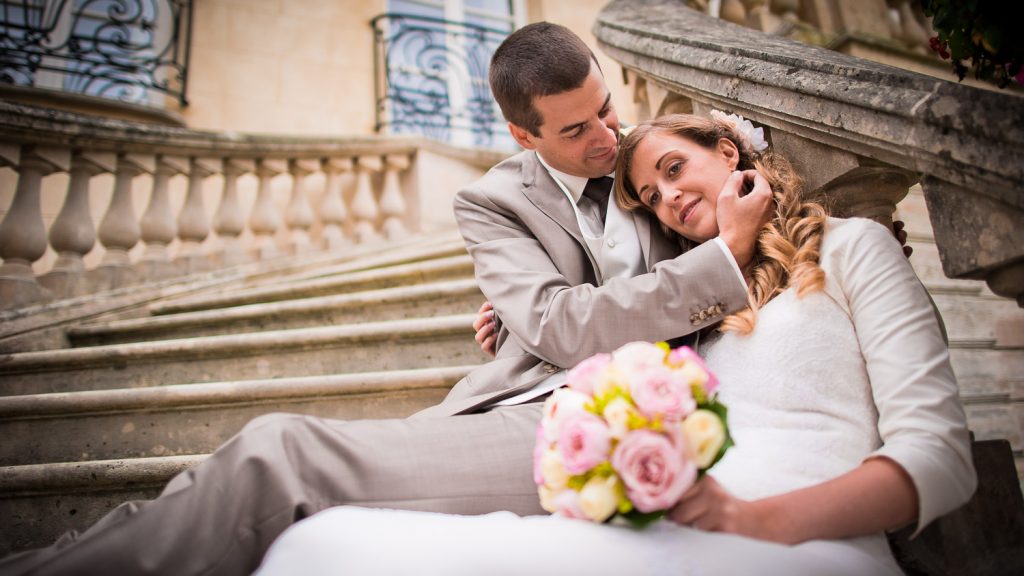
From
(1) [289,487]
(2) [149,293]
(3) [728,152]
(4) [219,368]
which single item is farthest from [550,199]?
(2) [149,293]

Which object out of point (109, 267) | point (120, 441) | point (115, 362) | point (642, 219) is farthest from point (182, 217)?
point (642, 219)

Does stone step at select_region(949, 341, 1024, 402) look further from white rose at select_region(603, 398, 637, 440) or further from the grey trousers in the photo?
→ white rose at select_region(603, 398, 637, 440)

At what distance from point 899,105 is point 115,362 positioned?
290cm

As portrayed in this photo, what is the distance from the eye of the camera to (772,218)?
5.06 feet

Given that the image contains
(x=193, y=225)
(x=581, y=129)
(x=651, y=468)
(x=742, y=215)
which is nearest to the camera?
(x=651, y=468)

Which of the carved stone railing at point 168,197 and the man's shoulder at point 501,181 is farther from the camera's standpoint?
the carved stone railing at point 168,197

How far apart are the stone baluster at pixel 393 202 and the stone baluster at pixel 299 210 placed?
579mm

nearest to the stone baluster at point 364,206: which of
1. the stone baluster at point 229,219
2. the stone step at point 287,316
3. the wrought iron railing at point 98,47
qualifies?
the stone baluster at point 229,219

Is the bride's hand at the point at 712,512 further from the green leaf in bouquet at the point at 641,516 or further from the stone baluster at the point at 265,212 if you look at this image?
the stone baluster at the point at 265,212

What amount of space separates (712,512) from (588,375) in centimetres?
30

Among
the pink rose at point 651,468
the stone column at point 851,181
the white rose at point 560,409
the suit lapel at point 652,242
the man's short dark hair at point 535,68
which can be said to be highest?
the man's short dark hair at point 535,68

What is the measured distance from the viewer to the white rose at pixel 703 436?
889mm

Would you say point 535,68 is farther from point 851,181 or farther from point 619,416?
point 619,416

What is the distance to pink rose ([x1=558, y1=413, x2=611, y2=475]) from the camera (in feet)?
2.91
